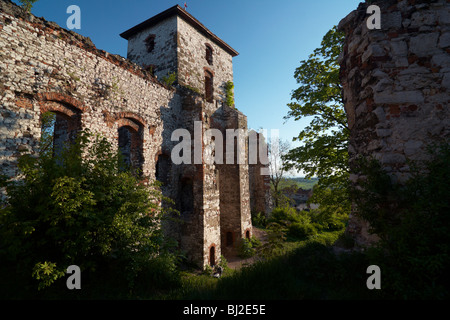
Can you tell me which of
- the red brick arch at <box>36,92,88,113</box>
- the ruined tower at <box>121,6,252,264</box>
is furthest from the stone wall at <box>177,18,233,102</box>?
the red brick arch at <box>36,92,88,113</box>

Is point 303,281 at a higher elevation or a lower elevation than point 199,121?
lower

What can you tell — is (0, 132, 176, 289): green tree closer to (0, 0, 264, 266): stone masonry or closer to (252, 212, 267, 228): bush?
(0, 0, 264, 266): stone masonry

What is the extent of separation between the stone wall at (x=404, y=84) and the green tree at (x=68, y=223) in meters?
4.15

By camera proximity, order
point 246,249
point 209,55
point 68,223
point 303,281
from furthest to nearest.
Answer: point 209,55
point 246,249
point 68,223
point 303,281

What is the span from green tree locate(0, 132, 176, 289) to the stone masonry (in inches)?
45.3

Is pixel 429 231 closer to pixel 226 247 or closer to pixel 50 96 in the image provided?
pixel 50 96

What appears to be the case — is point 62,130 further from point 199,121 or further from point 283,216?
point 283,216

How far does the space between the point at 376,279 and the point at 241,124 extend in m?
11.7

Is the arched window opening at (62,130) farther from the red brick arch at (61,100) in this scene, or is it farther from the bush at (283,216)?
the bush at (283,216)

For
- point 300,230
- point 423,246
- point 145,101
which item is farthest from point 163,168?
point 300,230

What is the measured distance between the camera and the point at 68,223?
10.6ft

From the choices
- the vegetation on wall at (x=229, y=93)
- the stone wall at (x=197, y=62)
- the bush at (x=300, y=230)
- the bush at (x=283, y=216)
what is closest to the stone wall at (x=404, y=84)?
A: the stone wall at (x=197, y=62)

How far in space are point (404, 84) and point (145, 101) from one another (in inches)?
324

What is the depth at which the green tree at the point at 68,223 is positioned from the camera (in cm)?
320
